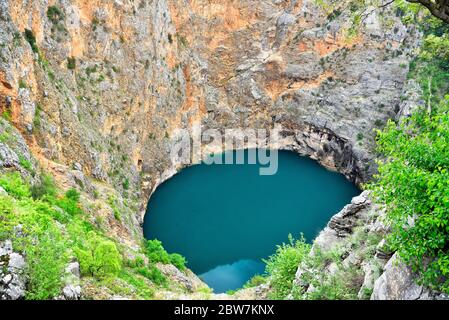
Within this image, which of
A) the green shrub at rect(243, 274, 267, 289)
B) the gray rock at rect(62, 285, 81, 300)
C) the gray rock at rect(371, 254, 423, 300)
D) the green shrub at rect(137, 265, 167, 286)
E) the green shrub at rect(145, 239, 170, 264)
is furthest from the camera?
the green shrub at rect(145, 239, 170, 264)

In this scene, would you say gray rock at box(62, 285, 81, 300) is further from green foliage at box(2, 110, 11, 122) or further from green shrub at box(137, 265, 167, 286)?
green foliage at box(2, 110, 11, 122)

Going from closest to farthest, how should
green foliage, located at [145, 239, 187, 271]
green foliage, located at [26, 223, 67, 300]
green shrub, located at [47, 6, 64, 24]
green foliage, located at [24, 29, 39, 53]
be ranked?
green foliage, located at [26, 223, 67, 300] → green foliage, located at [145, 239, 187, 271] → green foliage, located at [24, 29, 39, 53] → green shrub, located at [47, 6, 64, 24]

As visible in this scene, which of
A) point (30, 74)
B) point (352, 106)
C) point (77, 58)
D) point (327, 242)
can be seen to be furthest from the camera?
point (352, 106)

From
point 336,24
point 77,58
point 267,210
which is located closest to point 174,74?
point 77,58

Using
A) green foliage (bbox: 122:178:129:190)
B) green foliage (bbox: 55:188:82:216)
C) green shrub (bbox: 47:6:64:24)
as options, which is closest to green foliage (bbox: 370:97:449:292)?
green foliage (bbox: 55:188:82:216)

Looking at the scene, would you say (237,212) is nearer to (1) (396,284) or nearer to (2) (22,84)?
(2) (22,84)

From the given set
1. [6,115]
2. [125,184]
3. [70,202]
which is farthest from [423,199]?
[125,184]

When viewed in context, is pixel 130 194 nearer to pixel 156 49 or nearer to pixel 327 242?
pixel 156 49
